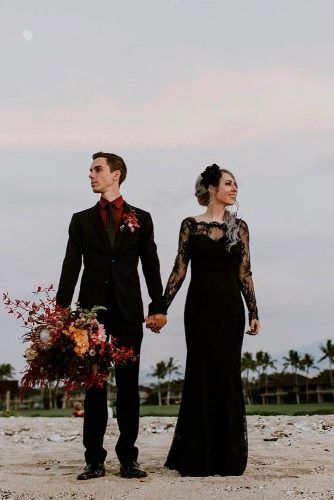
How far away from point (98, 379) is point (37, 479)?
137cm

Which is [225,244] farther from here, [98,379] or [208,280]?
[98,379]

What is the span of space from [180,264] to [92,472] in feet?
6.89

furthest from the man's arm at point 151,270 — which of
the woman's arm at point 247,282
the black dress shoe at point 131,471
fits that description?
the black dress shoe at point 131,471

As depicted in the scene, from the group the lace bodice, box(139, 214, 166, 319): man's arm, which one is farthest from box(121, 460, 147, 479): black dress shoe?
the lace bodice

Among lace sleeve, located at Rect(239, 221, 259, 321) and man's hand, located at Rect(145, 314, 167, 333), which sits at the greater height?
lace sleeve, located at Rect(239, 221, 259, 321)

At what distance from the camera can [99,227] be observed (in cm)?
610

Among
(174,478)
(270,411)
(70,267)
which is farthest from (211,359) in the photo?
(270,411)

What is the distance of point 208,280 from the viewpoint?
6.41m

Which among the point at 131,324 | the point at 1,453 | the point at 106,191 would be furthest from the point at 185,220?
the point at 1,453

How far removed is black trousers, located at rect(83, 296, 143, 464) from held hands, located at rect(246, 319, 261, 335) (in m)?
1.25

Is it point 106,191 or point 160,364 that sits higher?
point 160,364

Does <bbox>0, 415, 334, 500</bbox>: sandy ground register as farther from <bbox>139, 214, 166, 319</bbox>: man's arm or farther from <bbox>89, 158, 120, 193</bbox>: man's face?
<bbox>89, 158, 120, 193</bbox>: man's face

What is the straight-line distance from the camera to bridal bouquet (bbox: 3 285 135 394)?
538cm

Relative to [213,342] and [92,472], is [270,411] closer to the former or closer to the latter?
[213,342]
